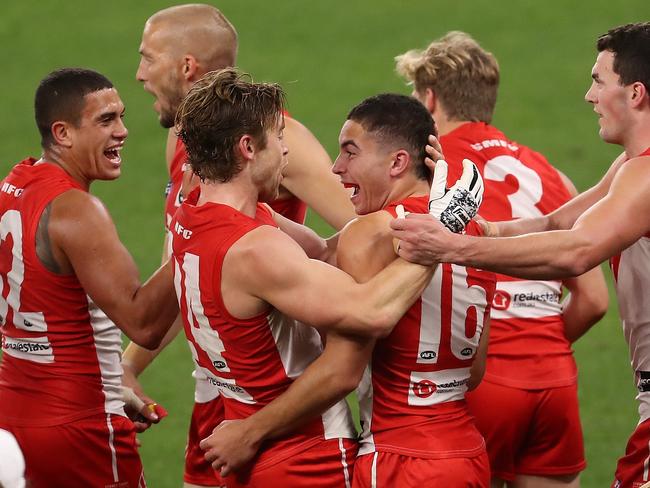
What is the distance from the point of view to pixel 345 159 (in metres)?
4.96

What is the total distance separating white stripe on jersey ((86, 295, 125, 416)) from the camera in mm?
5547

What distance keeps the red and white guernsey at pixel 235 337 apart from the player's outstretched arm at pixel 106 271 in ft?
1.25

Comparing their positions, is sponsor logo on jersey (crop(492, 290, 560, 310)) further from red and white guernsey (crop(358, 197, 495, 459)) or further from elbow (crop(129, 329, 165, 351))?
elbow (crop(129, 329, 165, 351))

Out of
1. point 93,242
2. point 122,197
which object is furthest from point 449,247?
point 122,197

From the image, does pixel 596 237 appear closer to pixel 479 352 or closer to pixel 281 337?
pixel 479 352

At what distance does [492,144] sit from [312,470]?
2.42m

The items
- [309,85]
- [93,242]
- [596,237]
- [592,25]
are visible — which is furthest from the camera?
[592,25]

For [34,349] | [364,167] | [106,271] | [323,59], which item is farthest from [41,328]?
[323,59]

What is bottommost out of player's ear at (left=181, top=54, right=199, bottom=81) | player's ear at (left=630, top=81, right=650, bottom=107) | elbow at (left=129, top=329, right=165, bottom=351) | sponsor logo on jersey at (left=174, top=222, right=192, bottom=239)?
elbow at (left=129, top=329, right=165, bottom=351)

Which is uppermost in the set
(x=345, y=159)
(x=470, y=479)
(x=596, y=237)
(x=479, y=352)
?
(x=345, y=159)

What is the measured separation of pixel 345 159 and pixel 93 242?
118cm

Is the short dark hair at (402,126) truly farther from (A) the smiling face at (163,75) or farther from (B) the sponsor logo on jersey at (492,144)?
(A) the smiling face at (163,75)

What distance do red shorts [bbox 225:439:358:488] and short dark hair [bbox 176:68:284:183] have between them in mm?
1142

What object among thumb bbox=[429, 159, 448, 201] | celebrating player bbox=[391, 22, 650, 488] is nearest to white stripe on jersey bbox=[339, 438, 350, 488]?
celebrating player bbox=[391, 22, 650, 488]
